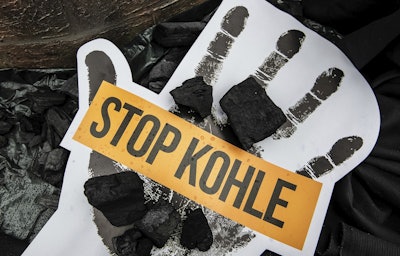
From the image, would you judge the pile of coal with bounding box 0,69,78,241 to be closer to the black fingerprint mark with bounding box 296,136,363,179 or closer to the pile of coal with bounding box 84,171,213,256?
the pile of coal with bounding box 84,171,213,256

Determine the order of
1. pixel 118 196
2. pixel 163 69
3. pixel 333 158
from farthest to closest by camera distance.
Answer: pixel 163 69 → pixel 333 158 → pixel 118 196

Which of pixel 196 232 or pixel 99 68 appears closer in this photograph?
pixel 196 232

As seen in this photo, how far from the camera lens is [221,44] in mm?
1142

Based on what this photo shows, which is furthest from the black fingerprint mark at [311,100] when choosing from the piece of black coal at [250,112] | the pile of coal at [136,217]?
the pile of coal at [136,217]

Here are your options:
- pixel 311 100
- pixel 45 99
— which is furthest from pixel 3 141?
pixel 311 100

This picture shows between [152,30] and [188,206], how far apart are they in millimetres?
526

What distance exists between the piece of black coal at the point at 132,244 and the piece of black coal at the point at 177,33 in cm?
54

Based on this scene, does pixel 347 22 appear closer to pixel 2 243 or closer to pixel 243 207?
pixel 243 207

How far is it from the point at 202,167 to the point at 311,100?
0.34 meters

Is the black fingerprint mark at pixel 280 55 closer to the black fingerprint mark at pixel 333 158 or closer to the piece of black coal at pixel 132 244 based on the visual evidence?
the black fingerprint mark at pixel 333 158

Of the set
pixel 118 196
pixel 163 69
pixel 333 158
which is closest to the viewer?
pixel 118 196

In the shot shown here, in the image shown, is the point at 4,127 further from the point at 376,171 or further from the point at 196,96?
the point at 376,171

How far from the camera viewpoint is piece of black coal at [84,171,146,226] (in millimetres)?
955

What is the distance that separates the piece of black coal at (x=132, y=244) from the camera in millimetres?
971
